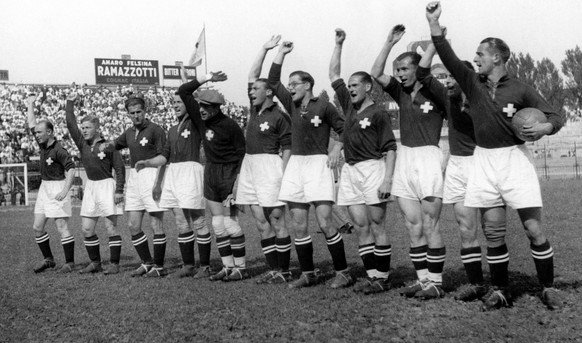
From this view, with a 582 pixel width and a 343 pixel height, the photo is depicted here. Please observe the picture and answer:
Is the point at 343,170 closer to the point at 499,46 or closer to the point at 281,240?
the point at 281,240

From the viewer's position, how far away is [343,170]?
779 cm

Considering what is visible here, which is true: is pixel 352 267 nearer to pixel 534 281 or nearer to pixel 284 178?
pixel 284 178

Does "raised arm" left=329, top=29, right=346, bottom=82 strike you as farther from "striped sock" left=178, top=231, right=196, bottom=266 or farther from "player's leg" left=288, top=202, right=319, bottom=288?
"striped sock" left=178, top=231, right=196, bottom=266

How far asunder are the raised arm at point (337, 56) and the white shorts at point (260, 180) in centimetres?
155

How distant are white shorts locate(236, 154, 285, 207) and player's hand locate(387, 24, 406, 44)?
2.39 metres

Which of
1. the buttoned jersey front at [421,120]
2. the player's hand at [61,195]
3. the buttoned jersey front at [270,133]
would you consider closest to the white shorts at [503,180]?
the buttoned jersey front at [421,120]

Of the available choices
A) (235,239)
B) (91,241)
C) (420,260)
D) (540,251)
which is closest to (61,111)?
(91,241)

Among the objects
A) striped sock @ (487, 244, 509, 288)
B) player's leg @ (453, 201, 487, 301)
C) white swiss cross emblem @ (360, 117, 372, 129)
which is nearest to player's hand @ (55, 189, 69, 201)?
white swiss cross emblem @ (360, 117, 372, 129)

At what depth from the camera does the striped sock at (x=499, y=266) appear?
6.31 meters

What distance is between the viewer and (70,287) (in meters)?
9.02

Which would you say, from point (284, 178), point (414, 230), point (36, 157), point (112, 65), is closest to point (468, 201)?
point (414, 230)

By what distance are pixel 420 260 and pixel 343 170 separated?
4.68ft

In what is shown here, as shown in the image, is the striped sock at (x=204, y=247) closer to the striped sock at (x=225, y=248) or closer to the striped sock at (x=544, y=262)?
the striped sock at (x=225, y=248)

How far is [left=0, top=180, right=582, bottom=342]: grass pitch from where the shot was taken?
18.4 ft
